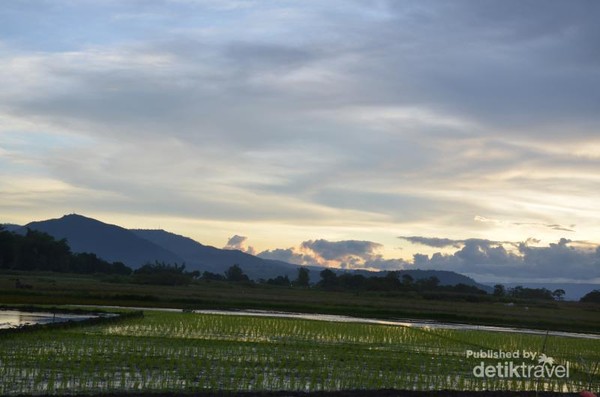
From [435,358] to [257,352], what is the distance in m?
5.81

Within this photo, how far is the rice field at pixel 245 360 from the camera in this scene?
14.4 meters

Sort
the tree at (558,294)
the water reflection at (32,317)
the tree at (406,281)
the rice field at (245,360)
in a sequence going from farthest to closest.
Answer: the tree at (558,294)
the tree at (406,281)
the water reflection at (32,317)
the rice field at (245,360)

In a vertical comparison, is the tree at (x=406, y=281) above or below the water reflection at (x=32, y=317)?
above

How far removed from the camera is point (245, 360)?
720 inches

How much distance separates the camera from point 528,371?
774 inches

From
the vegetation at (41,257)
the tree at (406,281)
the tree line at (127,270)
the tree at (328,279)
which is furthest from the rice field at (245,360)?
the tree at (328,279)

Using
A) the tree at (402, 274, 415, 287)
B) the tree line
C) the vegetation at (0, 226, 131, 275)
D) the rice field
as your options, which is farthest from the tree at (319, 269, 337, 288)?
the rice field

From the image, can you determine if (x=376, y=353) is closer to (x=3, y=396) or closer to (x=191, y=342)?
(x=191, y=342)

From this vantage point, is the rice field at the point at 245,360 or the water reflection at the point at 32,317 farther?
the water reflection at the point at 32,317

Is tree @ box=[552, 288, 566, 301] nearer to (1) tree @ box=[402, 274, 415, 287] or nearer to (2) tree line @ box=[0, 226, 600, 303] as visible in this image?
(2) tree line @ box=[0, 226, 600, 303]

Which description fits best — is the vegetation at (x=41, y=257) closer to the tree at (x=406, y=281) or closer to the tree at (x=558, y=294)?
the tree at (x=406, y=281)

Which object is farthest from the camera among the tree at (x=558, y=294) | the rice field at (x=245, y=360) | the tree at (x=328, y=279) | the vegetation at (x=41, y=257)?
the tree at (x=558, y=294)

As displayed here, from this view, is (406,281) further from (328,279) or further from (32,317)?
(32,317)

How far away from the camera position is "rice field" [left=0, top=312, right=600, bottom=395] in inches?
567
